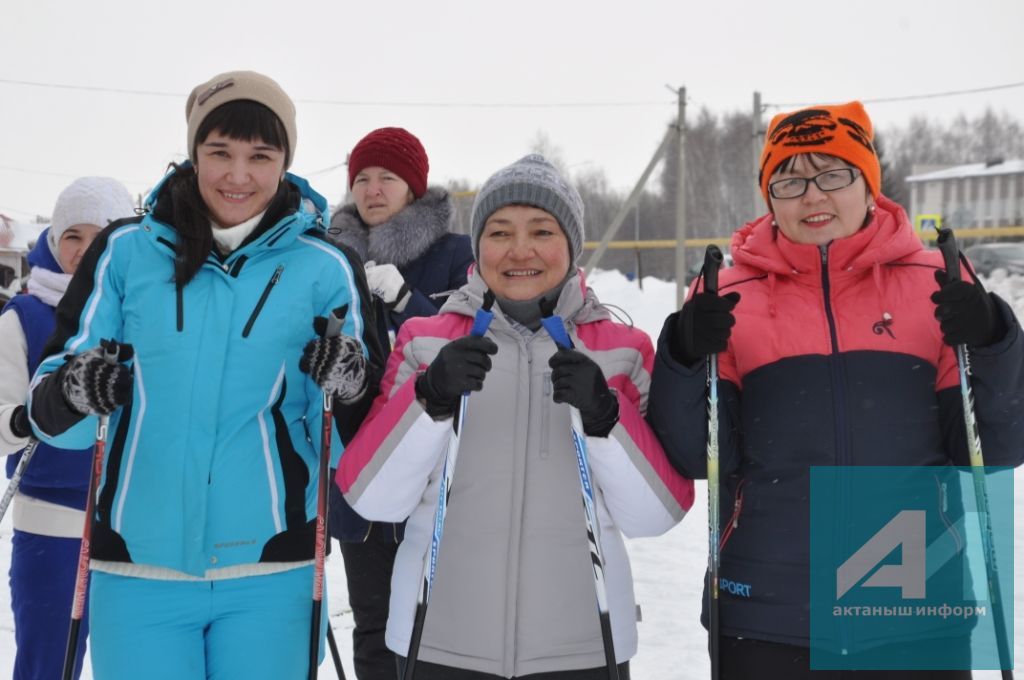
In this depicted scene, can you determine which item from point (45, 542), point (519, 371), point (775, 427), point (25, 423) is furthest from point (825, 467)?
point (45, 542)

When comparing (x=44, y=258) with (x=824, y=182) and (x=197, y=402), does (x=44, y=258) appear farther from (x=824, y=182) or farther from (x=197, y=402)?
(x=824, y=182)

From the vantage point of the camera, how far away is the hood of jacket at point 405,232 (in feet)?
11.2

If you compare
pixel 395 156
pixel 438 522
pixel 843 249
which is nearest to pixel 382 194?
pixel 395 156

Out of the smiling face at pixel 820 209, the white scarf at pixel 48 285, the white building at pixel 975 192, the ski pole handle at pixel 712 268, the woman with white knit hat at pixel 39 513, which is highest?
the white building at pixel 975 192

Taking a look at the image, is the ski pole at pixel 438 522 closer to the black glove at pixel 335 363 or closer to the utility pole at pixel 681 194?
the black glove at pixel 335 363

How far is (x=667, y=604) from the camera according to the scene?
4.83 metres

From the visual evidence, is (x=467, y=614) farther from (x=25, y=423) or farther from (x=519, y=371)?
(x=25, y=423)

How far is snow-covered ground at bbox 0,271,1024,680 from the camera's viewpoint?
4.07 m

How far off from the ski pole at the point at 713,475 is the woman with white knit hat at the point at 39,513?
202cm

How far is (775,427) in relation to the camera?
2.16 meters

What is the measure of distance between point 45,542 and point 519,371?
6.21ft

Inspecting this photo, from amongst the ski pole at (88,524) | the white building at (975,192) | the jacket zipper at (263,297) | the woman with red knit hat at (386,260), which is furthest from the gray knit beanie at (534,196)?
the white building at (975,192)

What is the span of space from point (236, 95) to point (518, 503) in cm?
128

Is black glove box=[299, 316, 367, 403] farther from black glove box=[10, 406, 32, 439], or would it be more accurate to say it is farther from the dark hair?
black glove box=[10, 406, 32, 439]
